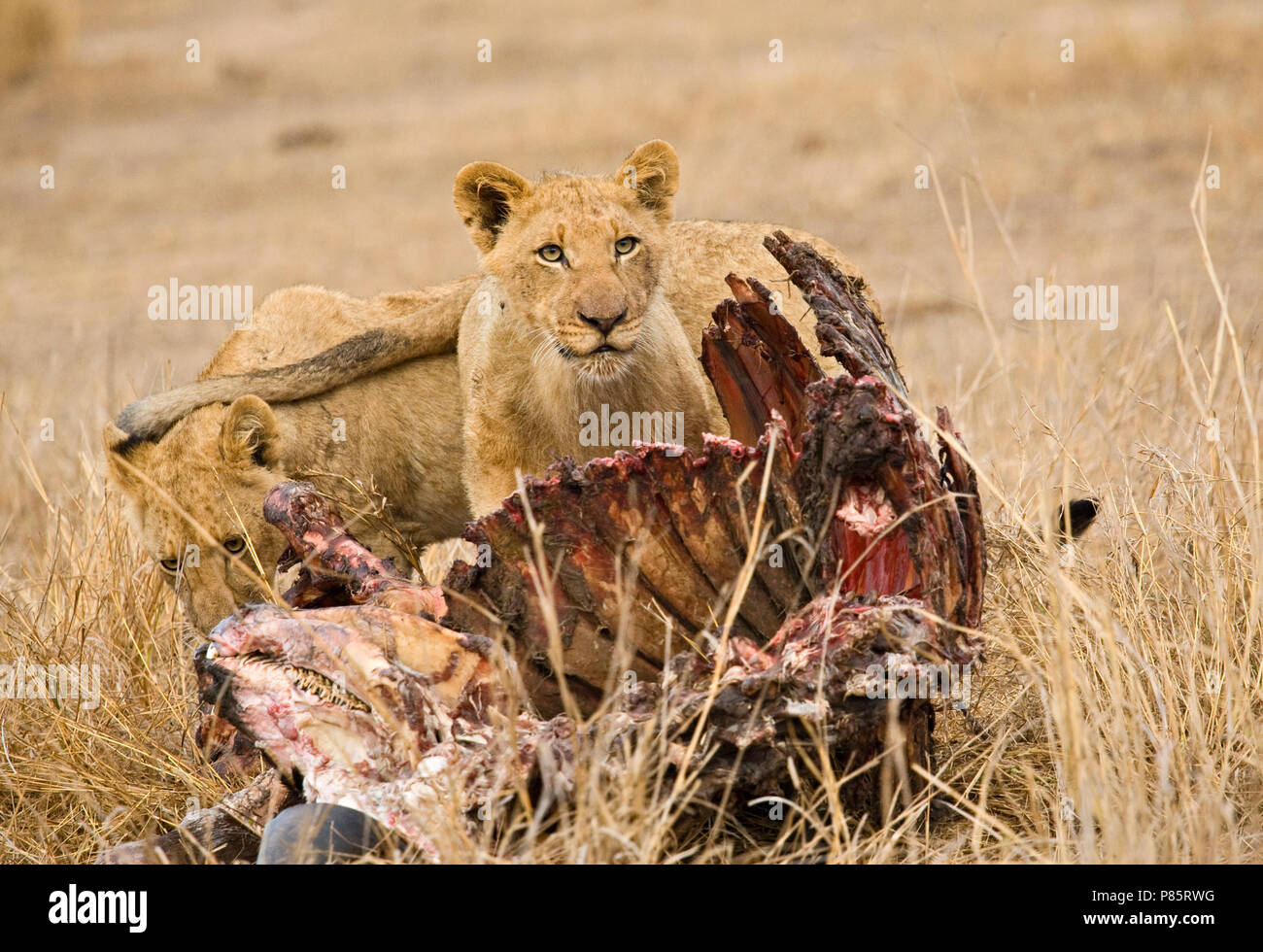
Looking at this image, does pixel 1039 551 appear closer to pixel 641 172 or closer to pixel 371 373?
pixel 641 172

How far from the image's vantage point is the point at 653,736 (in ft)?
9.96

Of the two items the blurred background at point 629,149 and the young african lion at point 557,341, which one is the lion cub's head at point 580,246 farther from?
the blurred background at point 629,149

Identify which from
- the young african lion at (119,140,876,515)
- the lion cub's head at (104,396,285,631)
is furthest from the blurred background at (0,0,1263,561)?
the young african lion at (119,140,876,515)

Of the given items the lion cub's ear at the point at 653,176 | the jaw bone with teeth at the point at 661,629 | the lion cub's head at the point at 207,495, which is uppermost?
the lion cub's ear at the point at 653,176

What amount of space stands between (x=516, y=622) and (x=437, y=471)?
85.1 inches

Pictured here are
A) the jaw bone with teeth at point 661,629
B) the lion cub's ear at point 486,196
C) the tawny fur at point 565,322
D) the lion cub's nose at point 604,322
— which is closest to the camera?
the jaw bone with teeth at point 661,629

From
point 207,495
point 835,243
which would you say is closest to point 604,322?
point 207,495

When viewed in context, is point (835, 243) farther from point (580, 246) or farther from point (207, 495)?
point (207, 495)

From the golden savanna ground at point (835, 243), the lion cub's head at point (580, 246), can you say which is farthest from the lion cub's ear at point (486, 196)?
the golden savanna ground at point (835, 243)

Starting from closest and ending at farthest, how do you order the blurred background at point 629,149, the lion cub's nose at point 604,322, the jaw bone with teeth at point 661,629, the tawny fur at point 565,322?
the jaw bone with teeth at point 661,629
the lion cub's nose at point 604,322
the tawny fur at point 565,322
the blurred background at point 629,149

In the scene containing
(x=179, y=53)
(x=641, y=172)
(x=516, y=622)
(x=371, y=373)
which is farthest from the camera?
(x=179, y=53)

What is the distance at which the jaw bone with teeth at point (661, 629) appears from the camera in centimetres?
291

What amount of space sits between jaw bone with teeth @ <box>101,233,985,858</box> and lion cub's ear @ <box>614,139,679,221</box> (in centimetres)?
158
